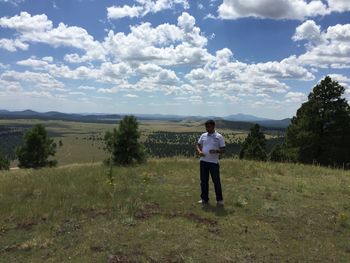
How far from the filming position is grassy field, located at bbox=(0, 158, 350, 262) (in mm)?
8156

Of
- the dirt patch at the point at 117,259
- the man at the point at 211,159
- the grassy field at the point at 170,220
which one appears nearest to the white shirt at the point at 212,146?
the man at the point at 211,159

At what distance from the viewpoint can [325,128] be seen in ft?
118

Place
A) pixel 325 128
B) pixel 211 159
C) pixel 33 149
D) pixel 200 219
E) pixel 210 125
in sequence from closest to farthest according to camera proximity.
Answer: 1. pixel 200 219
2. pixel 210 125
3. pixel 211 159
4. pixel 325 128
5. pixel 33 149

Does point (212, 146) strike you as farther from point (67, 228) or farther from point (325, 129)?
point (325, 129)

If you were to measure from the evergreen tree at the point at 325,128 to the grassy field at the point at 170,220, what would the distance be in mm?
20728

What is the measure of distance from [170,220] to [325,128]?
29693 mm

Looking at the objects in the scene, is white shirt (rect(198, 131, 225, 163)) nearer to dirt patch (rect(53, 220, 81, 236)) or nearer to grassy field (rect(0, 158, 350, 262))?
grassy field (rect(0, 158, 350, 262))

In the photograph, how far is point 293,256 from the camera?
8000mm

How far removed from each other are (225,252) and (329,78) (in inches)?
1274

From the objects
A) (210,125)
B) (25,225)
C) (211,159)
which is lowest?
(25,225)

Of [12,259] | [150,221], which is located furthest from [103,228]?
[12,259]

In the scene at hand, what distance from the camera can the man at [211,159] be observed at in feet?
38.2

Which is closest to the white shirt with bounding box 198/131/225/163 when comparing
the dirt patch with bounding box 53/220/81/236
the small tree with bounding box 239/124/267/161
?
the dirt patch with bounding box 53/220/81/236

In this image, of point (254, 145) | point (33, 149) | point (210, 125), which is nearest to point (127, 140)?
point (210, 125)
